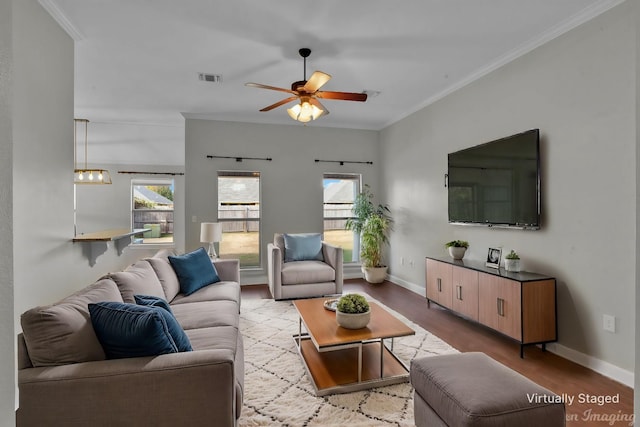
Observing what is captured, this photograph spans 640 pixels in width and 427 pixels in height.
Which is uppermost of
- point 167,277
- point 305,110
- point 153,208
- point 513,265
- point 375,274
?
point 305,110

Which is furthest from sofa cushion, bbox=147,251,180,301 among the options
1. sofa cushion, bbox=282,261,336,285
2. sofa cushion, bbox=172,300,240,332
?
sofa cushion, bbox=282,261,336,285

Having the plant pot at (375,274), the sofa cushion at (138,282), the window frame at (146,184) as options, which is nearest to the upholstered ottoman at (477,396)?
the sofa cushion at (138,282)

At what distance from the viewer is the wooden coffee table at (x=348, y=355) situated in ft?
7.45

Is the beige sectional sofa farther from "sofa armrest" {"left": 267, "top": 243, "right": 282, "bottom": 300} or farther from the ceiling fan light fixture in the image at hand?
"sofa armrest" {"left": 267, "top": 243, "right": 282, "bottom": 300}

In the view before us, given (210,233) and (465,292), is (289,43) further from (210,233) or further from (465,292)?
(465,292)

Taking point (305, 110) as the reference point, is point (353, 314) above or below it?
below

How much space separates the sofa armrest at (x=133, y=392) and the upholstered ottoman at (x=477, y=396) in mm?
992

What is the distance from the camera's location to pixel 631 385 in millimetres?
2307

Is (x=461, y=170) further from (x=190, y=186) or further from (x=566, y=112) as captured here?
(x=190, y=186)

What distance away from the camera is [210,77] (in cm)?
386

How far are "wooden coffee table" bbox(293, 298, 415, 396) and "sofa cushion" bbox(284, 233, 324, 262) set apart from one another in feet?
6.45

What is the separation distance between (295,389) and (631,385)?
7.87 ft

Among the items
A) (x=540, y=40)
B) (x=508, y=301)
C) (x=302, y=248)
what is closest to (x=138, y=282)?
(x=302, y=248)

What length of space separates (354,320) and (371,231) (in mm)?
3260
